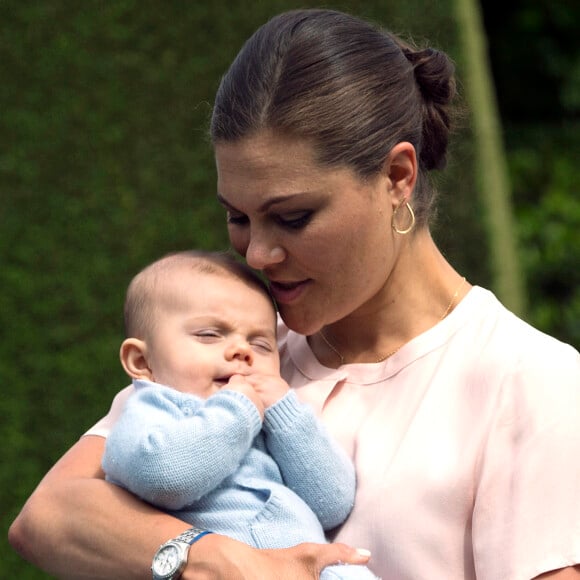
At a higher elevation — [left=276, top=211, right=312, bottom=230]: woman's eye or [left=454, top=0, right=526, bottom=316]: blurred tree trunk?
[left=276, top=211, right=312, bottom=230]: woman's eye

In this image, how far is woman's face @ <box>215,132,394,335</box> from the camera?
8.38 ft

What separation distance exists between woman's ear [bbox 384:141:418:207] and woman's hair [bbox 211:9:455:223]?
3cm

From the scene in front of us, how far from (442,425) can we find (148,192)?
297 centimetres

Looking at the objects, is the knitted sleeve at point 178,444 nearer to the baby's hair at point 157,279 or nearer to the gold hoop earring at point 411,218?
the baby's hair at point 157,279

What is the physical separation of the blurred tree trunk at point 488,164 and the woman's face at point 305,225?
8.22 ft

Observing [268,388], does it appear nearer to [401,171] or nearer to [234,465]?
[234,465]

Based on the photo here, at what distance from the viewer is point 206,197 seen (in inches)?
→ 206

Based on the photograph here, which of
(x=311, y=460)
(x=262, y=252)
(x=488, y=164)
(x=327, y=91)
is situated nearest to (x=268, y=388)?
(x=311, y=460)

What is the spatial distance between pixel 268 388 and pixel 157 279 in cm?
37

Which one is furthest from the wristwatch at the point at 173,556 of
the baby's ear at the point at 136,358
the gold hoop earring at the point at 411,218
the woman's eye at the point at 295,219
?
the gold hoop earring at the point at 411,218

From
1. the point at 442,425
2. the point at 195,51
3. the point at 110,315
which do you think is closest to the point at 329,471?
the point at 442,425

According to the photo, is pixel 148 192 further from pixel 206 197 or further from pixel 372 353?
pixel 372 353

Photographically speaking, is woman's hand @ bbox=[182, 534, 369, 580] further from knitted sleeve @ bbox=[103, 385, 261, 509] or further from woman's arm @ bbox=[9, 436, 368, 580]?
knitted sleeve @ bbox=[103, 385, 261, 509]

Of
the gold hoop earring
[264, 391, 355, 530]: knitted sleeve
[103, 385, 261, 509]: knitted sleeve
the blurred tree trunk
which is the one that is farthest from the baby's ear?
the blurred tree trunk
